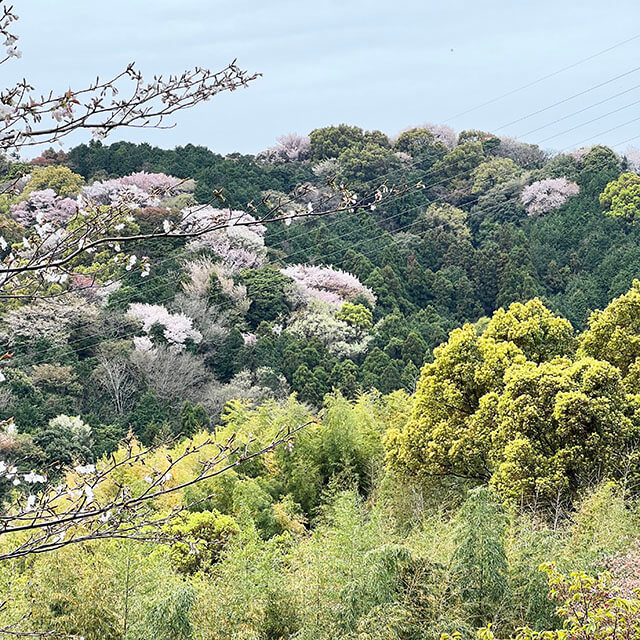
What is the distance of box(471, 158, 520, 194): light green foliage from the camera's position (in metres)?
27.0

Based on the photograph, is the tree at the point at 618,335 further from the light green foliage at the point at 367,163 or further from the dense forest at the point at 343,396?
the light green foliage at the point at 367,163

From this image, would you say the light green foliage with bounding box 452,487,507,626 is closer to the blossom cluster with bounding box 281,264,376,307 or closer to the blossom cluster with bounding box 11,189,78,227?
the blossom cluster with bounding box 281,264,376,307

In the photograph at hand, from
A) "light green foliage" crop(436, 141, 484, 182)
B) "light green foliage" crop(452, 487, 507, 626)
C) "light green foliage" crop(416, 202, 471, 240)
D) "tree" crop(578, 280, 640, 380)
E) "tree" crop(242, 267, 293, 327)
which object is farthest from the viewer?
"light green foliage" crop(436, 141, 484, 182)

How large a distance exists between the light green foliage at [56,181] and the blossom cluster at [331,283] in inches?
269

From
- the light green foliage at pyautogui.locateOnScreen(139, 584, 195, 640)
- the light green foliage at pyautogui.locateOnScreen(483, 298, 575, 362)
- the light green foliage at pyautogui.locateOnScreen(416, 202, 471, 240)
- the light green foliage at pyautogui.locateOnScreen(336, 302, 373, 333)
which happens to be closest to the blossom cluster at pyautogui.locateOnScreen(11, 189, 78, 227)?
the light green foliage at pyautogui.locateOnScreen(336, 302, 373, 333)

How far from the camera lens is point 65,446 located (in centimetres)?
1308

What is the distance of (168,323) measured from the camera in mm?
17125

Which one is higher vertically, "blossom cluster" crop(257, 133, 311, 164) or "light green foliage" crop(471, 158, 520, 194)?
"blossom cluster" crop(257, 133, 311, 164)

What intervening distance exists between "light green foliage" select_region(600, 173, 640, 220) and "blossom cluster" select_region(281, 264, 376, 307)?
7.56m

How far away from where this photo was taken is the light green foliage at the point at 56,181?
22.7m

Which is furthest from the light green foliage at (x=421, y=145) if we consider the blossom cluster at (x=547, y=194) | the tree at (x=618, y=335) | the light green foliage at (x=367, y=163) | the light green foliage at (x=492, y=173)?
the tree at (x=618, y=335)

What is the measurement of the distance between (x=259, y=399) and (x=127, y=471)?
600cm

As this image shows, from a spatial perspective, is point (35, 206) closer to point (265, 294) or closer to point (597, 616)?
point (265, 294)

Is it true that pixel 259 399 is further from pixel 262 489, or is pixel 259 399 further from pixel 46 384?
pixel 262 489
